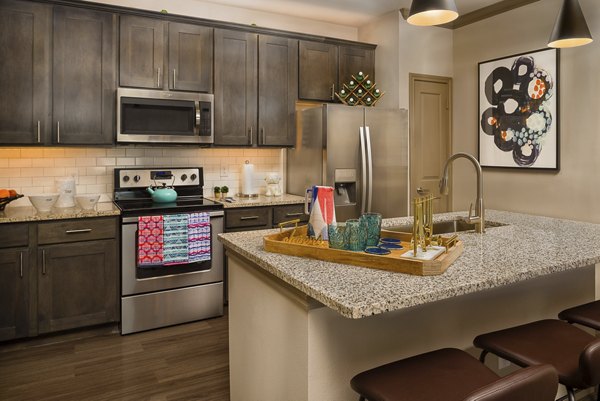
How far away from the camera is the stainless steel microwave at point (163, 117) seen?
144 inches

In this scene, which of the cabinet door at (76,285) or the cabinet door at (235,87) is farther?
the cabinet door at (235,87)

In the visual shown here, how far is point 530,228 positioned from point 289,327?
1.59 m

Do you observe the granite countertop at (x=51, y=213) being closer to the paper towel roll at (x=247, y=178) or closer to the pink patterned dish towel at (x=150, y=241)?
the pink patterned dish towel at (x=150, y=241)

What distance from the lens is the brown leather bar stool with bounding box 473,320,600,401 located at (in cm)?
140

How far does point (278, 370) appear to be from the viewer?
173 centimetres

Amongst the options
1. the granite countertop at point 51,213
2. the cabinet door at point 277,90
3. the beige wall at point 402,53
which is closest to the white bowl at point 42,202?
the granite countertop at point 51,213

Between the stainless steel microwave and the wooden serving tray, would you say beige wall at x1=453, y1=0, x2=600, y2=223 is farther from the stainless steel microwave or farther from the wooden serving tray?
the stainless steel microwave

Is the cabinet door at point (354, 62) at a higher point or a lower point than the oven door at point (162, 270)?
higher

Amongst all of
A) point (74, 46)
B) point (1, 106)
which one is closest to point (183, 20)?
point (74, 46)

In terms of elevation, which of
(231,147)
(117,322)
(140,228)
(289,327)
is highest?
(231,147)

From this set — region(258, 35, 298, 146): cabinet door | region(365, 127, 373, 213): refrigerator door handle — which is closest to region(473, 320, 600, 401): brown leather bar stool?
region(365, 127, 373, 213): refrigerator door handle

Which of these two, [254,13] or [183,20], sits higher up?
[254,13]

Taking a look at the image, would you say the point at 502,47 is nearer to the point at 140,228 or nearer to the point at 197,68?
the point at 197,68

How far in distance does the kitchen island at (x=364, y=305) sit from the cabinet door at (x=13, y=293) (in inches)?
71.5
